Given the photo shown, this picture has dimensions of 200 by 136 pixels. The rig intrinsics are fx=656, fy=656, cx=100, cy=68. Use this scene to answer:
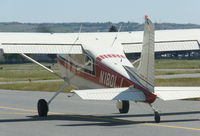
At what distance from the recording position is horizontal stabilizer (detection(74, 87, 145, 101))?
14.7m

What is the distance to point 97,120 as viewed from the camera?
17.4m

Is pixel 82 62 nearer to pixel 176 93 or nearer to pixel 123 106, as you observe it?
pixel 123 106

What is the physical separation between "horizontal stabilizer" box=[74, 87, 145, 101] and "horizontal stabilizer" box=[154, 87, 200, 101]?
1.44ft

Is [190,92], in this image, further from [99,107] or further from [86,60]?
[99,107]

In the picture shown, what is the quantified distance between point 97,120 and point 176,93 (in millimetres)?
2946

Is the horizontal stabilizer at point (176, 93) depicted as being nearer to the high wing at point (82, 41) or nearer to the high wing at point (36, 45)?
the high wing at point (82, 41)

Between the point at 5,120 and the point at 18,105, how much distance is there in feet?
19.0

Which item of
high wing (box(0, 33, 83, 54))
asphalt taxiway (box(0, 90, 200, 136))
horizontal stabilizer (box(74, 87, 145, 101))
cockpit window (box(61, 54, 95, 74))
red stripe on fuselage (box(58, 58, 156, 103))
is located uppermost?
high wing (box(0, 33, 83, 54))

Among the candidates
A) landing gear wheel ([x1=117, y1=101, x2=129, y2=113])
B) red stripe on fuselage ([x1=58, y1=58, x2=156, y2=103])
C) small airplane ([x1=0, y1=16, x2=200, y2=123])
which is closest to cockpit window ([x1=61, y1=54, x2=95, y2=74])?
small airplane ([x1=0, y1=16, x2=200, y2=123])

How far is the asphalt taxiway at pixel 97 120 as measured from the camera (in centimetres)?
1450

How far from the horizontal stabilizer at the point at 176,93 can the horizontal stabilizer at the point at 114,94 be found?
17.3 inches

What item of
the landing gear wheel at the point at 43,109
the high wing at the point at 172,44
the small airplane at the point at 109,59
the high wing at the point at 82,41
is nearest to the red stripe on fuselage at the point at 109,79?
the small airplane at the point at 109,59

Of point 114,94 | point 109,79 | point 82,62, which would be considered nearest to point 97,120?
point 109,79

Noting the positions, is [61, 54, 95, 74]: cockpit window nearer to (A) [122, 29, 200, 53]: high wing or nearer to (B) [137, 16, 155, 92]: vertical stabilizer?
(A) [122, 29, 200, 53]: high wing
